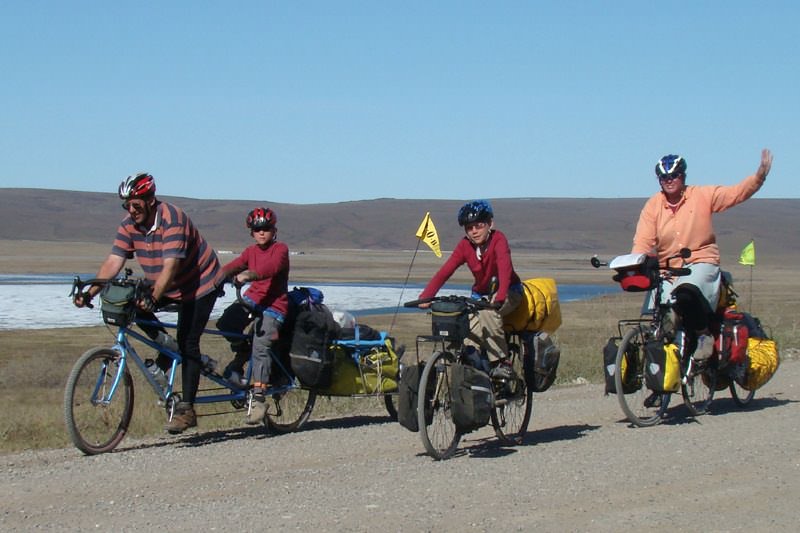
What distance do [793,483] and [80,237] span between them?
165363 mm

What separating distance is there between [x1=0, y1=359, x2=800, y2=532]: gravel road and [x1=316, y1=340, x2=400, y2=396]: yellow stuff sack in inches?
15.1

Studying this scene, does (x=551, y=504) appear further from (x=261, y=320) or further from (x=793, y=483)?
(x=261, y=320)

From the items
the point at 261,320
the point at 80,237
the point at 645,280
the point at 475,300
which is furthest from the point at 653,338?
the point at 80,237

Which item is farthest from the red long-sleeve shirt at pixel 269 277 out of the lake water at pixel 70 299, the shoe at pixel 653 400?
the lake water at pixel 70 299

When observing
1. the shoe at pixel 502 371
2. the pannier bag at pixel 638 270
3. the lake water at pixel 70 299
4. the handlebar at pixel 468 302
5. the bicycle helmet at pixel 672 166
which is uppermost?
the bicycle helmet at pixel 672 166

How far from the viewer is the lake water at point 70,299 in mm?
29906

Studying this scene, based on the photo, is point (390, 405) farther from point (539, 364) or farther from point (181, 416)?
point (181, 416)

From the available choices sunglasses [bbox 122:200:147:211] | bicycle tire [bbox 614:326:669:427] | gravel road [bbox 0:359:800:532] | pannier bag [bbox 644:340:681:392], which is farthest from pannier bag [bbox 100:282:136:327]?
pannier bag [bbox 644:340:681:392]

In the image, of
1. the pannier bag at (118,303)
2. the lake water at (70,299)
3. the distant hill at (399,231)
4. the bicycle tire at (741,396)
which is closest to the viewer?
the pannier bag at (118,303)

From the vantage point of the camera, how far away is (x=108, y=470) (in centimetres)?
806

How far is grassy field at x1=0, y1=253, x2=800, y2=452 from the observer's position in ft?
35.6

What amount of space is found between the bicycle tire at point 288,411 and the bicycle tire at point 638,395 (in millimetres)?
2619

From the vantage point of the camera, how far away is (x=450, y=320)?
845 cm

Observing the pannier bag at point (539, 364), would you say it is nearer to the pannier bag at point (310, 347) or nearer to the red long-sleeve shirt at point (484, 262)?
the red long-sleeve shirt at point (484, 262)
